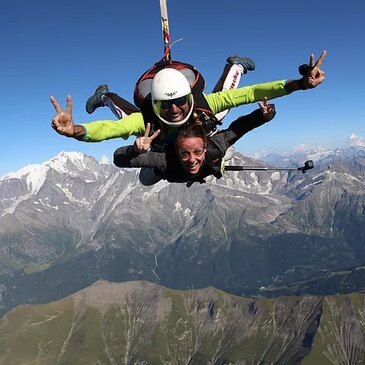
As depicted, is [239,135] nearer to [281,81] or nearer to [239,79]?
[281,81]

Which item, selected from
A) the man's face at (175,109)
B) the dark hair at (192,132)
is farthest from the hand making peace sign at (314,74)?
the man's face at (175,109)

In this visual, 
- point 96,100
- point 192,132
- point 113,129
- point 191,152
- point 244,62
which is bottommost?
point 191,152

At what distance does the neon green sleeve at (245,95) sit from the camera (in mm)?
10563

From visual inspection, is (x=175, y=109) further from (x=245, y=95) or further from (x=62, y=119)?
(x=62, y=119)

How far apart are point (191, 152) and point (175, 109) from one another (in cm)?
106

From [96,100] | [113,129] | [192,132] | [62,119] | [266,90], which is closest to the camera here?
[62,119]

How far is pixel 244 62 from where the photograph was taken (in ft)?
52.9

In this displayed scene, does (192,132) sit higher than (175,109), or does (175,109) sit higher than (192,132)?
(175,109)

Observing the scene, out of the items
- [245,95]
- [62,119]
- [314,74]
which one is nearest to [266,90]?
[245,95]

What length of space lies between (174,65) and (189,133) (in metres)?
2.90

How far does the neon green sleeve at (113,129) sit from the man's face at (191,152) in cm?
127

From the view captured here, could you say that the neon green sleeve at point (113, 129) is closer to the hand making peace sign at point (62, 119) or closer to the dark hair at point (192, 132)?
the hand making peace sign at point (62, 119)

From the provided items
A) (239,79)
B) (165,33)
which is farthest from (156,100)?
(239,79)

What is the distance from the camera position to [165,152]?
11.6m
